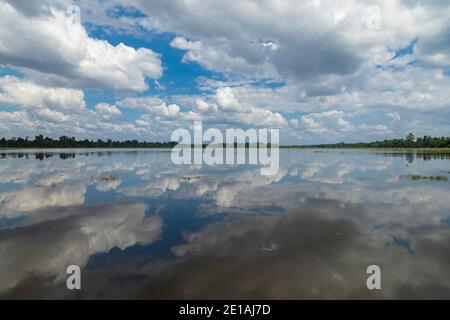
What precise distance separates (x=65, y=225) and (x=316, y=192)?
22186 millimetres

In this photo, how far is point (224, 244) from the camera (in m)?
13.6

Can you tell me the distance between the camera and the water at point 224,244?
31.0 feet

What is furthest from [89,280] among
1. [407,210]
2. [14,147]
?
[14,147]

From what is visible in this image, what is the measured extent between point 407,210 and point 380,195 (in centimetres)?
554

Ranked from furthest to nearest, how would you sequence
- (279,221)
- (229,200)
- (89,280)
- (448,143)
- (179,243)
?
1. (448,143)
2. (229,200)
3. (279,221)
4. (179,243)
5. (89,280)

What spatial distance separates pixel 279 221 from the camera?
57.3 feet

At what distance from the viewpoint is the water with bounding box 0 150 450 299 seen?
9453 millimetres

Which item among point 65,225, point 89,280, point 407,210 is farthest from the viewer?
point 407,210

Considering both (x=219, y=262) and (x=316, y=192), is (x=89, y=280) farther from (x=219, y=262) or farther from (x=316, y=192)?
(x=316, y=192)

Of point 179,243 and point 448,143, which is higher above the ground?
point 448,143

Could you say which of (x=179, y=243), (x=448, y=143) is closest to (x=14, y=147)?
(x=179, y=243)
